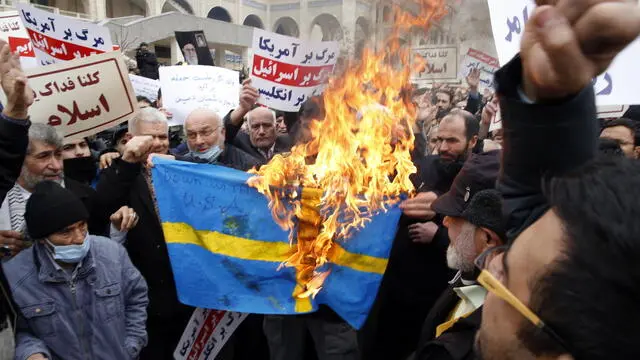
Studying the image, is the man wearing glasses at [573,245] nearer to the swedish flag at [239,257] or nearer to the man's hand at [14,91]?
the swedish flag at [239,257]

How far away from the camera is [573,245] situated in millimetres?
994

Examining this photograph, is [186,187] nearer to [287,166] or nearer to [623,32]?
[287,166]

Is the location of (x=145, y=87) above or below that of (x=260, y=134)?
above

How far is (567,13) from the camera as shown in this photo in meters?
1.07

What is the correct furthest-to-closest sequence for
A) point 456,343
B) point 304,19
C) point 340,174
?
point 304,19 < point 340,174 < point 456,343

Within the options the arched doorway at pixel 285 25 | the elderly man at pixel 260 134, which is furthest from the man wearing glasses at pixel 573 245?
the arched doorway at pixel 285 25

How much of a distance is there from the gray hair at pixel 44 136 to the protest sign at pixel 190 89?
3114 millimetres

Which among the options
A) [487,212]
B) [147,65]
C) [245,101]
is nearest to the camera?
[487,212]

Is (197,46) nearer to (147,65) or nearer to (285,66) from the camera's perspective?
(147,65)

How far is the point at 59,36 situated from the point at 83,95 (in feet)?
5.95

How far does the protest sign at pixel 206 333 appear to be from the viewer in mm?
3787

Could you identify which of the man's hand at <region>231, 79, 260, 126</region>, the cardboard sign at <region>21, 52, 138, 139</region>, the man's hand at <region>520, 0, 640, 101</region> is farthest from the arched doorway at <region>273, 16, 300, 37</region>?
the man's hand at <region>520, 0, 640, 101</region>

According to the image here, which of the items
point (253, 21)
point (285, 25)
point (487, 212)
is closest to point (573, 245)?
point (487, 212)

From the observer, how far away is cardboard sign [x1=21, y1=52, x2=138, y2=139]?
4391 millimetres
